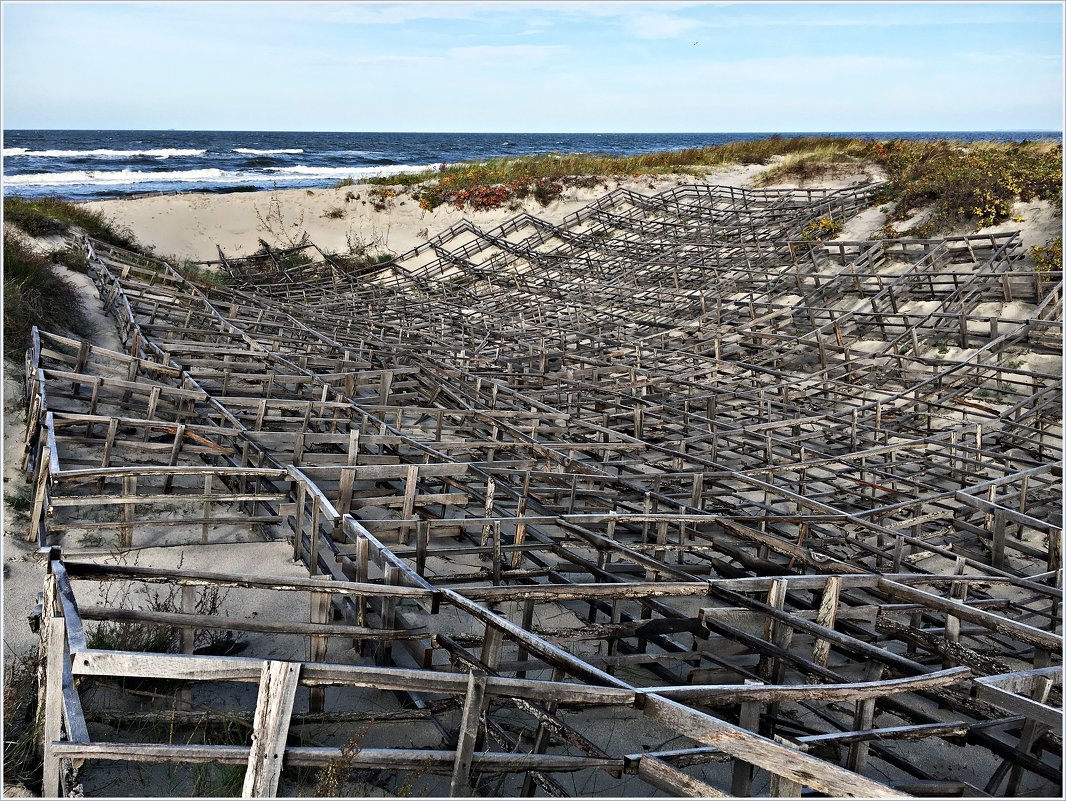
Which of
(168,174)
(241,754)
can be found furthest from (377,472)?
(168,174)

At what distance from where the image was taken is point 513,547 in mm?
7828

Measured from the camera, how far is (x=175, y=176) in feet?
195

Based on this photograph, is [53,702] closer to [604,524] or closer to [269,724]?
[269,724]

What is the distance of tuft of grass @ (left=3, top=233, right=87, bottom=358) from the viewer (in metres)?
14.0

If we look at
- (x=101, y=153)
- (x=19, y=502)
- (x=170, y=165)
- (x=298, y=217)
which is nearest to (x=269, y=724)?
(x=19, y=502)

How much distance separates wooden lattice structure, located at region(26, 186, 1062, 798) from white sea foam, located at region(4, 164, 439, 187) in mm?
37339

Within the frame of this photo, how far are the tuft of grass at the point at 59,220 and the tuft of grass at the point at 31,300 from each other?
3703mm

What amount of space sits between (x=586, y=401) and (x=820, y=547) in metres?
5.81

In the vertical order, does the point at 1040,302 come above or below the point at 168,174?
below

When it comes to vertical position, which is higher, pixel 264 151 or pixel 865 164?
pixel 264 151

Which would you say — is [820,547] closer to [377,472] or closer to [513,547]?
[513,547]

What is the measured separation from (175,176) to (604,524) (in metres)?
58.7

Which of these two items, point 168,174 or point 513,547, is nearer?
point 513,547

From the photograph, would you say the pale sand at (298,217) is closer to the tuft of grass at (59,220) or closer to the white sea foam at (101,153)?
the tuft of grass at (59,220)
